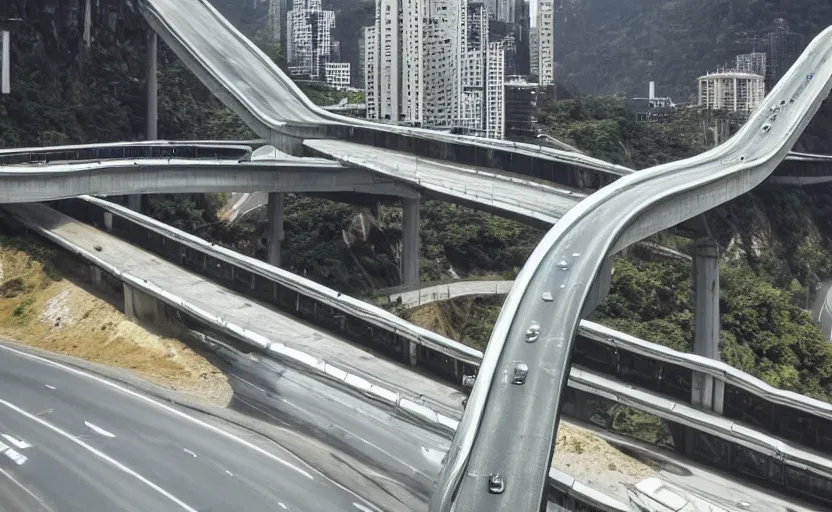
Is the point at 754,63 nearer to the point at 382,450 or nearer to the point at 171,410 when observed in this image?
the point at 382,450

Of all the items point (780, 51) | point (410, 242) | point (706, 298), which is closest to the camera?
point (706, 298)

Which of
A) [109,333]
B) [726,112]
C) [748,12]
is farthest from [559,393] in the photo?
[748,12]

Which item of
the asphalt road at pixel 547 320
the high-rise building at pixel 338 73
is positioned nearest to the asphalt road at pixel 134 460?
the asphalt road at pixel 547 320

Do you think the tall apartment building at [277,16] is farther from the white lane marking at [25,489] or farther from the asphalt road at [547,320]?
the white lane marking at [25,489]

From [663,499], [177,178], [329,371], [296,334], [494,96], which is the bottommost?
[663,499]

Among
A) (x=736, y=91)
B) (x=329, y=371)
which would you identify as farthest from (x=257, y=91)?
(x=736, y=91)
